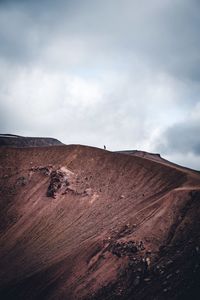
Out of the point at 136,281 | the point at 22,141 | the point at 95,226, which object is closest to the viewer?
the point at 136,281

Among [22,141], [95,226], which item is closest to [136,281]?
[95,226]

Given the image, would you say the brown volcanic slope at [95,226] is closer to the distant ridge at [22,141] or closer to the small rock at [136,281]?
the small rock at [136,281]

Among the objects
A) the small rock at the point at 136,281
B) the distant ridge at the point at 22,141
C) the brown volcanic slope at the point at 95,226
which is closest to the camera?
the small rock at the point at 136,281

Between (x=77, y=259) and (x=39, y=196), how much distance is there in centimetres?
1761

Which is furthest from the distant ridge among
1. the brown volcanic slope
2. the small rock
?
the small rock

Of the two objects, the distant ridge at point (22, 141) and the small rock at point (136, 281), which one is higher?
the distant ridge at point (22, 141)

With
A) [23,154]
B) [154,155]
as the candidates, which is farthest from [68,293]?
[154,155]

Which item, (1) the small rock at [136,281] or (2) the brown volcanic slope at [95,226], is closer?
(1) the small rock at [136,281]

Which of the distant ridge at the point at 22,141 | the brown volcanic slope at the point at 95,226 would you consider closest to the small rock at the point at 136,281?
the brown volcanic slope at the point at 95,226

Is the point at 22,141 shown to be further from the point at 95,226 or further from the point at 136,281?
the point at 136,281

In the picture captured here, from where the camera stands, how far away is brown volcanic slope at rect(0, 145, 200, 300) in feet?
77.2

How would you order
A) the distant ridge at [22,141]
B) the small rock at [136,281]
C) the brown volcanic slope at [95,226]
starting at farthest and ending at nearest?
the distant ridge at [22,141], the brown volcanic slope at [95,226], the small rock at [136,281]

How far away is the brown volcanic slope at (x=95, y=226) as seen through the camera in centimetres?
2353

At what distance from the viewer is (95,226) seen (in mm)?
34375
